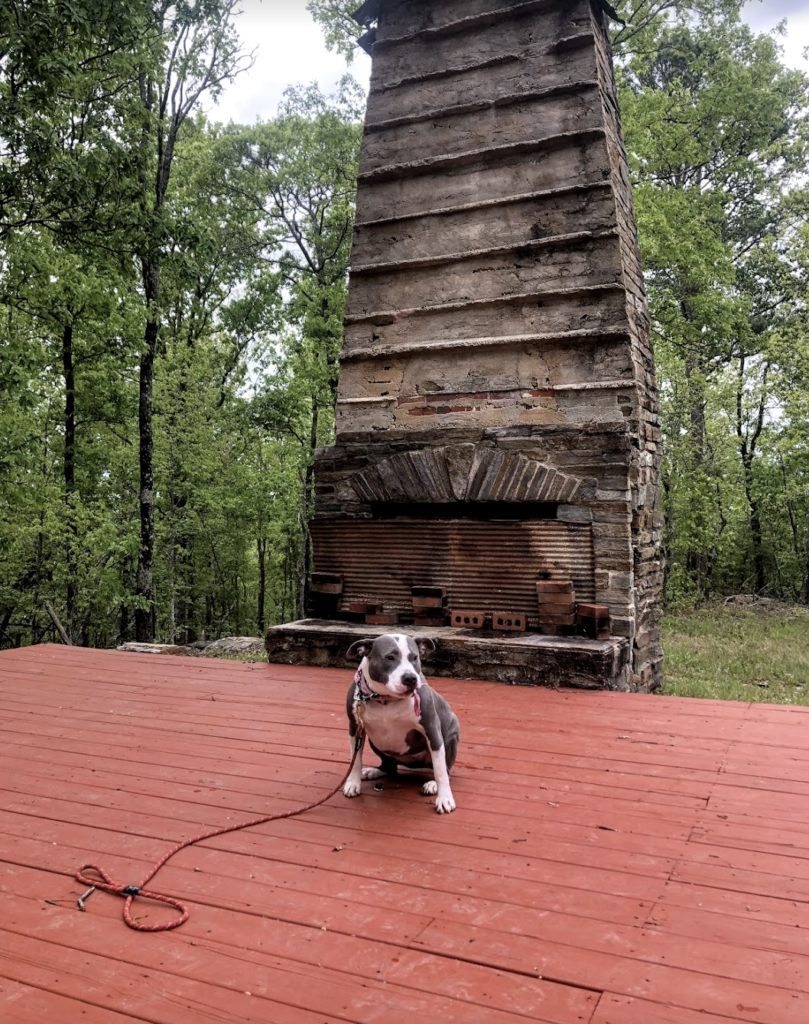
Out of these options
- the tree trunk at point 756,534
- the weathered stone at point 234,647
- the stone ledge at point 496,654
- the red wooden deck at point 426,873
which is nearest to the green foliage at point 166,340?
the weathered stone at point 234,647

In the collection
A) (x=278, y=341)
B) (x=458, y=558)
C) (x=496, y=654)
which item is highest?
(x=278, y=341)

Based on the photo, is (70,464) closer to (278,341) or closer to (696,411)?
(278,341)

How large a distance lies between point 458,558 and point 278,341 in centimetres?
1331

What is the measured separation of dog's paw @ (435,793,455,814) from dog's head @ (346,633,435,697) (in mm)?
448

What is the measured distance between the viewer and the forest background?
11484 mm

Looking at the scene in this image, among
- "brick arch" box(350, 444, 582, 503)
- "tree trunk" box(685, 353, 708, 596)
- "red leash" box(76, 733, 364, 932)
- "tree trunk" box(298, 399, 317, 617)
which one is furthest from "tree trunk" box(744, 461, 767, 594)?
"red leash" box(76, 733, 364, 932)

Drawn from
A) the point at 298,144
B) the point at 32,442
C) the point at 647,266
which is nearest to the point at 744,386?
the point at 647,266

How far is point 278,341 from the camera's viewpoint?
1755 centimetres

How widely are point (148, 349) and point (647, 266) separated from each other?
821 cm

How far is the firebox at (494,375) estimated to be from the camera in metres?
5.09

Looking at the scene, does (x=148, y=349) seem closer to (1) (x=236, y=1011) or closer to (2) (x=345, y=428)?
(2) (x=345, y=428)

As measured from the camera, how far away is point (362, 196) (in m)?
6.41

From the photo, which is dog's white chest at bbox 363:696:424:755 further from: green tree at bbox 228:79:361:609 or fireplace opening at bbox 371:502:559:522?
green tree at bbox 228:79:361:609

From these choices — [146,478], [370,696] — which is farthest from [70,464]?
[370,696]
